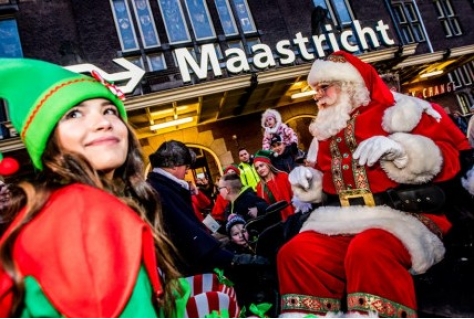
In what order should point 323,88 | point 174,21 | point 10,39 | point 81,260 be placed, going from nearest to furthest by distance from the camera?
point 81,260, point 323,88, point 10,39, point 174,21

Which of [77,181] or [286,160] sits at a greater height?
[286,160]

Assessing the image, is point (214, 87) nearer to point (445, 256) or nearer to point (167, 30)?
point (167, 30)

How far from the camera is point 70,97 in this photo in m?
1.04

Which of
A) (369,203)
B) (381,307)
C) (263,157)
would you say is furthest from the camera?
(263,157)

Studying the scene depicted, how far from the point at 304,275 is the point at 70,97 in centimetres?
164

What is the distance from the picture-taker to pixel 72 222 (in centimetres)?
74

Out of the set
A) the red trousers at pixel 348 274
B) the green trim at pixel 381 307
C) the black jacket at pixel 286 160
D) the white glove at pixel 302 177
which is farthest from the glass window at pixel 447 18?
the green trim at pixel 381 307

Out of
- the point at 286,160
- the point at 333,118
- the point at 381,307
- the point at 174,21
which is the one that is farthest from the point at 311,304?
the point at 174,21

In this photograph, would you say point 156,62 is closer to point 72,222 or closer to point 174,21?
point 174,21

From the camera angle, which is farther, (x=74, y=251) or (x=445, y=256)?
(x=445, y=256)

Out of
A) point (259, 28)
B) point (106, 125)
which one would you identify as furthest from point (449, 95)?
point (106, 125)

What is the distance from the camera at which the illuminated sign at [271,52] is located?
775 cm

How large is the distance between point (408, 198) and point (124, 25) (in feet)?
33.9

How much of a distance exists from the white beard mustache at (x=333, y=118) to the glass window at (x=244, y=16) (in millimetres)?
8778
